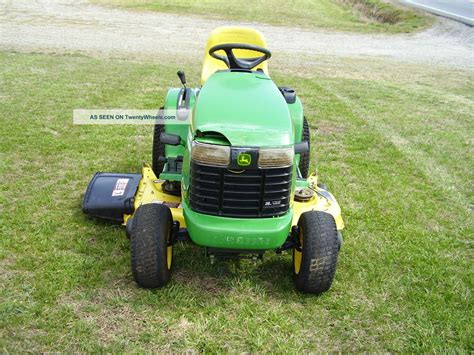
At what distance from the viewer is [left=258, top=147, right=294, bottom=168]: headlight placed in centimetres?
280

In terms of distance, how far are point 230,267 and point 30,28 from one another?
13.3 metres

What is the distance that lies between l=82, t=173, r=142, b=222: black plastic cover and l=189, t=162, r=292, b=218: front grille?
955 millimetres

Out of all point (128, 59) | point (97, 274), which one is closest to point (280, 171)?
point (97, 274)

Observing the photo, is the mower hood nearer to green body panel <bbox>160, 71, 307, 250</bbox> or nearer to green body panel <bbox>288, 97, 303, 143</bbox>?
green body panel <bbox>160, 71, 307, 250</bbox>

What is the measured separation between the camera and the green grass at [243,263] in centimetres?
279

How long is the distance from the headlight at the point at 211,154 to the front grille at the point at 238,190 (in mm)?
40

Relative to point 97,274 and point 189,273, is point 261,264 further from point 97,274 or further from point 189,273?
point 97,274

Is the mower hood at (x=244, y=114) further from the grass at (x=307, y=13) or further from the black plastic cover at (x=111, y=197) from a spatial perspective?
the grass at (x=307, y=13)

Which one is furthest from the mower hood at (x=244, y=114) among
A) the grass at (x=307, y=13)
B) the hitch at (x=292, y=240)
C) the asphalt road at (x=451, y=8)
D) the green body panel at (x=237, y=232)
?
the asphalt road at (x=451, y=8)

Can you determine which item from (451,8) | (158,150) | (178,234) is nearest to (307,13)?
(451,8)

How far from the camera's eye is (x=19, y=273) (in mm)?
3205

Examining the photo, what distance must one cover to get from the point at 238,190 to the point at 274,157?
0.91 feet

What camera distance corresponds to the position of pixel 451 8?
2336 centimetres

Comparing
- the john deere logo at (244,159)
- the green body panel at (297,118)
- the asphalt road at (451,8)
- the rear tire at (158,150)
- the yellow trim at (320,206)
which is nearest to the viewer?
the john deere logo at (244,159)
